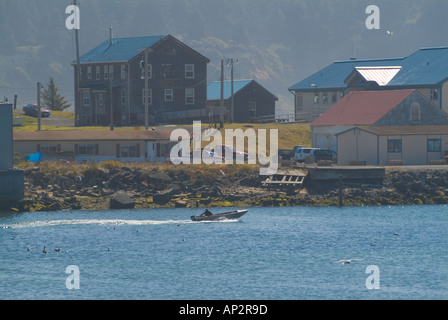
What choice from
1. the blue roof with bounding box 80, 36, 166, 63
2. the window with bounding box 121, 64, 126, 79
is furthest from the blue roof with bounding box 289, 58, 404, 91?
the window with bounding box 121, 64, 126, 79

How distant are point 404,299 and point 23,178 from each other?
35.1 meters

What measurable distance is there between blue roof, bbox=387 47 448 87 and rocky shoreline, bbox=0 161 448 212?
24.2 m

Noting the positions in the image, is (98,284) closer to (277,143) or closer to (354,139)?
(354,139)

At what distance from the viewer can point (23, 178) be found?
65812mm

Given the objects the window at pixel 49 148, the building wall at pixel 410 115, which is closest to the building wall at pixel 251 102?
the building wall at pixel 410 115

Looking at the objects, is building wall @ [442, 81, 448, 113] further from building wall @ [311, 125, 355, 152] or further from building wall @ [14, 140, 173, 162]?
building wall @ [14, 140, 173, 162]

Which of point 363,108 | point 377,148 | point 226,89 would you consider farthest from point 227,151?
point 226,89

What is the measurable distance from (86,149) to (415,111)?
99.5 ft

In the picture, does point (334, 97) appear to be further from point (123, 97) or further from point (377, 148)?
point (377, 148)

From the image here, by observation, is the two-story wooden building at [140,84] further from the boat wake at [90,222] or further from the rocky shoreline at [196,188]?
the boat wake at [90,222]

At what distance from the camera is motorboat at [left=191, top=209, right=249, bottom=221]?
5941 centimetres

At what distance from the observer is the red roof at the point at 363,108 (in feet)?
272

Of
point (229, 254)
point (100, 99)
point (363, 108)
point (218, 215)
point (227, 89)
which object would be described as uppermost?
point (227, 89)

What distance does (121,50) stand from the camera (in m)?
110
